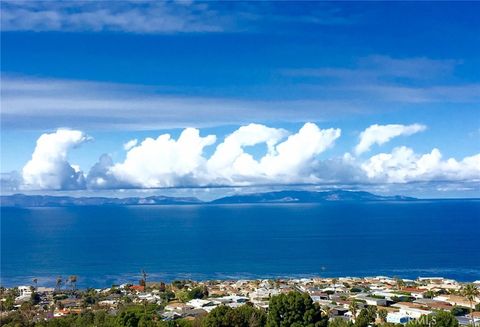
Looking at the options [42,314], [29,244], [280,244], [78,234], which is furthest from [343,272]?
[78,234]

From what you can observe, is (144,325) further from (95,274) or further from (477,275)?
(477,275)

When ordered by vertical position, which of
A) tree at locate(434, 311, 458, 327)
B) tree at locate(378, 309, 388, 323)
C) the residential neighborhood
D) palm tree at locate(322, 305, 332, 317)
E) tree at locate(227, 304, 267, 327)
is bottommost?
the residential neighborhood

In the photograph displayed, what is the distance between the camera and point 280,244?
105312 mm

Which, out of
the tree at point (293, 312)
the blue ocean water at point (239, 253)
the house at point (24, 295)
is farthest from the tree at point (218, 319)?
the blue ocean water at point (239, 253)

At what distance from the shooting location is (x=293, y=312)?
28797mm

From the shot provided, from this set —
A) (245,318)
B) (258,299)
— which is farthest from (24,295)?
(245,318)

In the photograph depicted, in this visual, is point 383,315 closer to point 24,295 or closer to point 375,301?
point 375,301

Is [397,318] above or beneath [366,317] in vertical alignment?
beneath

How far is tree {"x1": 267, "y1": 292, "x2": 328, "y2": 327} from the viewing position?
28703mm

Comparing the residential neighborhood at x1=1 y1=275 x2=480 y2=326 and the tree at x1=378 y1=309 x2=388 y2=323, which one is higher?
the tree at x1=378 y1=309 x2=388 y2=323

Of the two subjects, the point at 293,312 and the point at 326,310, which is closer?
the point at 293,312

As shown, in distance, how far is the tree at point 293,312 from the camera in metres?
28.7

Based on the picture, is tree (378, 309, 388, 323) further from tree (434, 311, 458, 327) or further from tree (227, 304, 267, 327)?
tree (227, 304, 267, 327)

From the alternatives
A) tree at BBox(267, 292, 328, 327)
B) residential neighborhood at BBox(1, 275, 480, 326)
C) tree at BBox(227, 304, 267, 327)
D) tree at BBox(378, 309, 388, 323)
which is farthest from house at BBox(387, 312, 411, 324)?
tree at BBox(227, 304, 267, 327)
